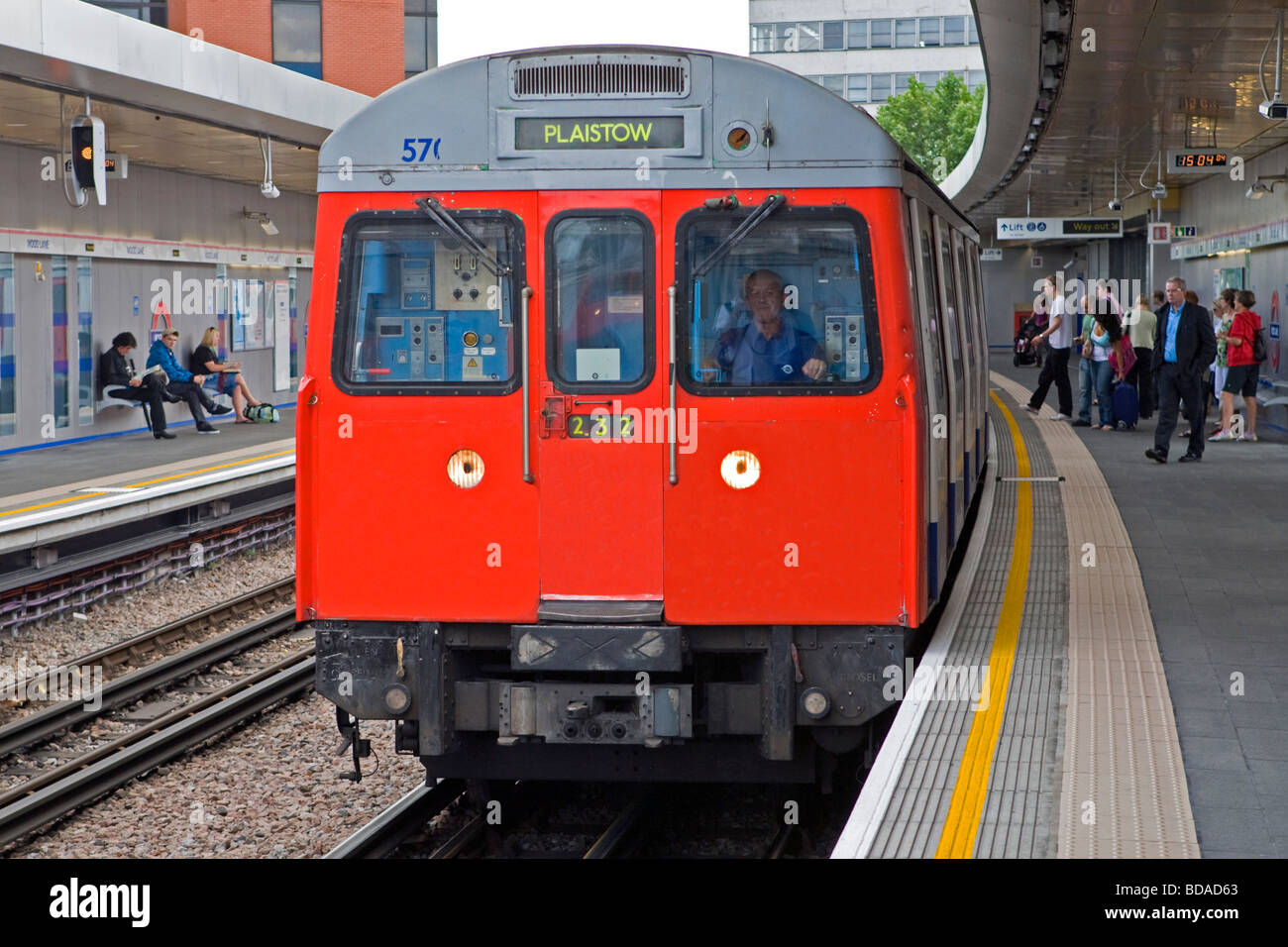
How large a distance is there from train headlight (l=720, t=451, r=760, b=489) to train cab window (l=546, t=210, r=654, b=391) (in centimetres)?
44

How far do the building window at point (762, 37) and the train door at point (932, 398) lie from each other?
253 feet

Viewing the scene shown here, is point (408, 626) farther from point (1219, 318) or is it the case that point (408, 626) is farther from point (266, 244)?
point (266, 244)

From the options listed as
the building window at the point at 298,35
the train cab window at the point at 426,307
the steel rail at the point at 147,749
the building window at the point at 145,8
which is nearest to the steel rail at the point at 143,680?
the steel rail at the point at 147,749

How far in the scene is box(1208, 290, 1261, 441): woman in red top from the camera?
16.6 metres

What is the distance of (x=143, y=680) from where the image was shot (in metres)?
10.1

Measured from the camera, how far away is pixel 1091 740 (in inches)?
214

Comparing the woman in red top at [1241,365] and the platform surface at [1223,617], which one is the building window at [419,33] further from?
the platform surface at [1223,617]

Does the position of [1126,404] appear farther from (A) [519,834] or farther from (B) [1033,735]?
(B) [1033,735]

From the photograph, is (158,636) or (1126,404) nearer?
(158,636)

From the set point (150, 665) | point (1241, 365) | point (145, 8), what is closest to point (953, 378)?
point (150, 665)

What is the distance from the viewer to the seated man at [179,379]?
1933 centimetres

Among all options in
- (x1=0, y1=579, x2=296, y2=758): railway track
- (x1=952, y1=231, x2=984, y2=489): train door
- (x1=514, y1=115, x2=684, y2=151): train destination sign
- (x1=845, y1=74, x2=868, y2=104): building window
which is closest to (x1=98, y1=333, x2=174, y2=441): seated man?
(x1=0, y1=579, x2=296, y2=758): railway track

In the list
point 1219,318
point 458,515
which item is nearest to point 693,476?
point 458,515

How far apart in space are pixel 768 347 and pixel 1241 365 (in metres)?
12.6
